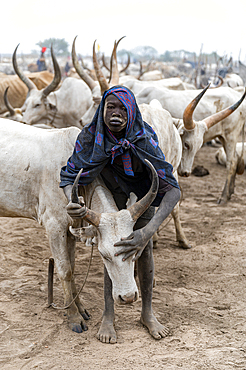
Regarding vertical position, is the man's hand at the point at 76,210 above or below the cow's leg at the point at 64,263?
above

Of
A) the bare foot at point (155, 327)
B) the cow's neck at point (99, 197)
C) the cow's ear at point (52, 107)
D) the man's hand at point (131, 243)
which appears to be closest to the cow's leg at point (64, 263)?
the cow's neck at point (99, 197)

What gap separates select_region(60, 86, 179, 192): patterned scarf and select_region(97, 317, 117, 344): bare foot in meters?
0.99

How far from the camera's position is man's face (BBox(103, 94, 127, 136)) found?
2296 millimetres

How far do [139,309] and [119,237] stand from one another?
1101 mm

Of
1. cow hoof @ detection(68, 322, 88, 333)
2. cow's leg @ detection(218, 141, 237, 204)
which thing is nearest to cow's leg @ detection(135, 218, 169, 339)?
cow hoof @ detection(68, 322, 88, 333)

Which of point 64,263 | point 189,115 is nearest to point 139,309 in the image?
point 64,263

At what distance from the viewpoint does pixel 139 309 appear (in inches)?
121

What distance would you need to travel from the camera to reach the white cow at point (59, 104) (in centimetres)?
630

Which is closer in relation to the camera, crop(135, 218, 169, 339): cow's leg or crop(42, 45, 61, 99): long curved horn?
crop(135, 218, 169, 339): cow's leg

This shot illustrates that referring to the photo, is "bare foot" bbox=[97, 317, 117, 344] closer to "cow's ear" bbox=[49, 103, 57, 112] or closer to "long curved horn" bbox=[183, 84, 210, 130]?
"long curved horn" bbox=[183, 84, 210, 130]

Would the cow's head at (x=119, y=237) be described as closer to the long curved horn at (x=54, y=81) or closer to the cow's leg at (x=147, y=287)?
the cow's leg at (x=147, y=287)

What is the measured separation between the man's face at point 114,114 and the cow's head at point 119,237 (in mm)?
298

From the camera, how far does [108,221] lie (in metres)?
2.25

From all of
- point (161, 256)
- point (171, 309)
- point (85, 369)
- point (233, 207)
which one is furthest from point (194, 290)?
point (233, 207)
